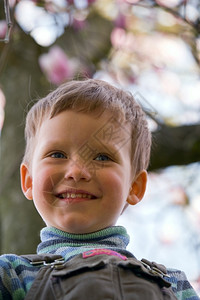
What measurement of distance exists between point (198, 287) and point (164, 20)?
88.9 inches

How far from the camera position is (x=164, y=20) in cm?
452

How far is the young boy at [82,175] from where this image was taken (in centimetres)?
117

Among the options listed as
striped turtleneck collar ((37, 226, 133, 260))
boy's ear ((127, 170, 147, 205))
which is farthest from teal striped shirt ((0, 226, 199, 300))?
boy's ear ((127, 170, 147, 205))

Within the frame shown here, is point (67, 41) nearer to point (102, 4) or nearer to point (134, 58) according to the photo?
point (102, 4)

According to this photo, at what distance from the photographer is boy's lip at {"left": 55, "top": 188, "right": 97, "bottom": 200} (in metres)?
1.18

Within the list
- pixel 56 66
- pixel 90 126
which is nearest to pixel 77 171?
pixel 90 126

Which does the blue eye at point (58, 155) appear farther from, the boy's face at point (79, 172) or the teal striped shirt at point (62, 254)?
the teal striped shirt at point (62, 254)

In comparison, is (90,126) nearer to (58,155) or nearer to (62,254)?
(58,155)

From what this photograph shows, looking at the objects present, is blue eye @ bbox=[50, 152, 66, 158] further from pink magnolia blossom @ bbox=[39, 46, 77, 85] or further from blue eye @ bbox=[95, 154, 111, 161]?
pink magnolia blossom @ bbox=[39, 46, 77, 85]

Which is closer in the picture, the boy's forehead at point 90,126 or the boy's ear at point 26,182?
the boy's forehead at point 90,126

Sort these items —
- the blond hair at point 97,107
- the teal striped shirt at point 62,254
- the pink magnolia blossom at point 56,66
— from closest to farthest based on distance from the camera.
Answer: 1. the teal striped shirt at point 62,254
2. the blond hair at point 97,107
3. the pink magnolia blossom at point 56,66

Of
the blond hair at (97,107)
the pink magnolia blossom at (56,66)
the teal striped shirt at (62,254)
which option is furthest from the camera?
the pink magnolia blossom at (56,66)

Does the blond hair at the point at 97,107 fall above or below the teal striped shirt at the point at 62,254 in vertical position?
above

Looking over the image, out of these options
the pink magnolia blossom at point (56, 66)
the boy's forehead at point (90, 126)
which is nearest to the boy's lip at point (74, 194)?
the boy's forehead at point (90, 126)
